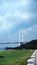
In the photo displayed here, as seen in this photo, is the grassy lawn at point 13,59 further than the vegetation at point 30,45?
No

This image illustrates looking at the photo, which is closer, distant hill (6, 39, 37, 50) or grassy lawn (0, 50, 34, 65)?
grassy lawn (0, 50, 34, 65)

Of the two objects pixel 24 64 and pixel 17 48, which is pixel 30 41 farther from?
pixel 24 64

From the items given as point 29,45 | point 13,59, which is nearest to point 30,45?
point 29,45

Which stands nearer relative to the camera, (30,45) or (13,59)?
(13,59)

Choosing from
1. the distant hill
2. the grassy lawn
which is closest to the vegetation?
the distant hill

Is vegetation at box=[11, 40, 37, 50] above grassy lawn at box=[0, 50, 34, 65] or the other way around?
above

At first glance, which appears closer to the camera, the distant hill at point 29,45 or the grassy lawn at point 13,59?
the grassy lawn at point 13,59

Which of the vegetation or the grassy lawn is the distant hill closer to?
the vegetation

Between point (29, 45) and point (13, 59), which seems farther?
point (29, 45)

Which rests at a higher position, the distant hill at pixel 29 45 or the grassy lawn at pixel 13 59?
the distant hill at pixel 29 45

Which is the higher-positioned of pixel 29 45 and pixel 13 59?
pixel 29 45

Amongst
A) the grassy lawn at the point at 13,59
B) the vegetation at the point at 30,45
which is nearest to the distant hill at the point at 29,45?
the vegetation at the point at 30,45

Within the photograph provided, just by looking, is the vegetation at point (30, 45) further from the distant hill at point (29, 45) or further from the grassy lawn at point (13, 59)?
the grassy lawn at point (13, 59)

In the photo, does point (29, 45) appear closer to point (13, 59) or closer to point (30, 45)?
point (30, 45)
